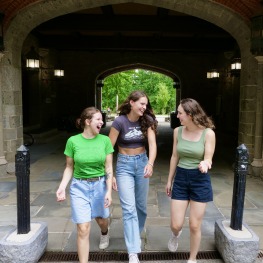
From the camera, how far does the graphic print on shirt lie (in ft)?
9.70

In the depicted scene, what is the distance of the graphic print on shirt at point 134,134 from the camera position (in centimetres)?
296

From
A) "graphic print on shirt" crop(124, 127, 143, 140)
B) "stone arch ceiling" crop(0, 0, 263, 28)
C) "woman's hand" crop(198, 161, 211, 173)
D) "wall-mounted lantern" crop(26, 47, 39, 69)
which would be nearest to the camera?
"woman's hand" crop(198, 161, 211, 173)

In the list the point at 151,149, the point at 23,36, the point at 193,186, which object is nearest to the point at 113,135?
the point at 151,149

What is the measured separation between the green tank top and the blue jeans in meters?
0.37

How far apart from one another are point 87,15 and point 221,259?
318 inches

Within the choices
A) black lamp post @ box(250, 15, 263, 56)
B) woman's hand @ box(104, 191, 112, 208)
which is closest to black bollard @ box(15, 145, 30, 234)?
woman's hand @ box(104, 191, 112, 208)

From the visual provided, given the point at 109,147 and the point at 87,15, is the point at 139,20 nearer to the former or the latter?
the point at 87,15

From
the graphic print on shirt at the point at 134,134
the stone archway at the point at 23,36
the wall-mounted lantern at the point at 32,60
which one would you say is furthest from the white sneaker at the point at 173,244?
the wall-mounted lantern at the point at 32,60

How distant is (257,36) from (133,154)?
3.79m

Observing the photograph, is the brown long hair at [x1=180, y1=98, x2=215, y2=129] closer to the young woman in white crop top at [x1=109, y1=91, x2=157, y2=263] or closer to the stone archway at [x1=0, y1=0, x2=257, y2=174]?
the young woman in white crop top at [x1=109, y1=91, x2=157, y2=263]

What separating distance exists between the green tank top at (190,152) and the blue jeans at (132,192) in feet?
1.22

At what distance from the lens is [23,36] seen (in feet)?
20.9

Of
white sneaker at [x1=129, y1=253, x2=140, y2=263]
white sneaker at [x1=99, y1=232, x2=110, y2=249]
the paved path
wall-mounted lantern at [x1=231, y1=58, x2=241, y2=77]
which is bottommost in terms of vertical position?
the paved path

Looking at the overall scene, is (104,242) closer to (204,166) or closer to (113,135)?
(113,135)
